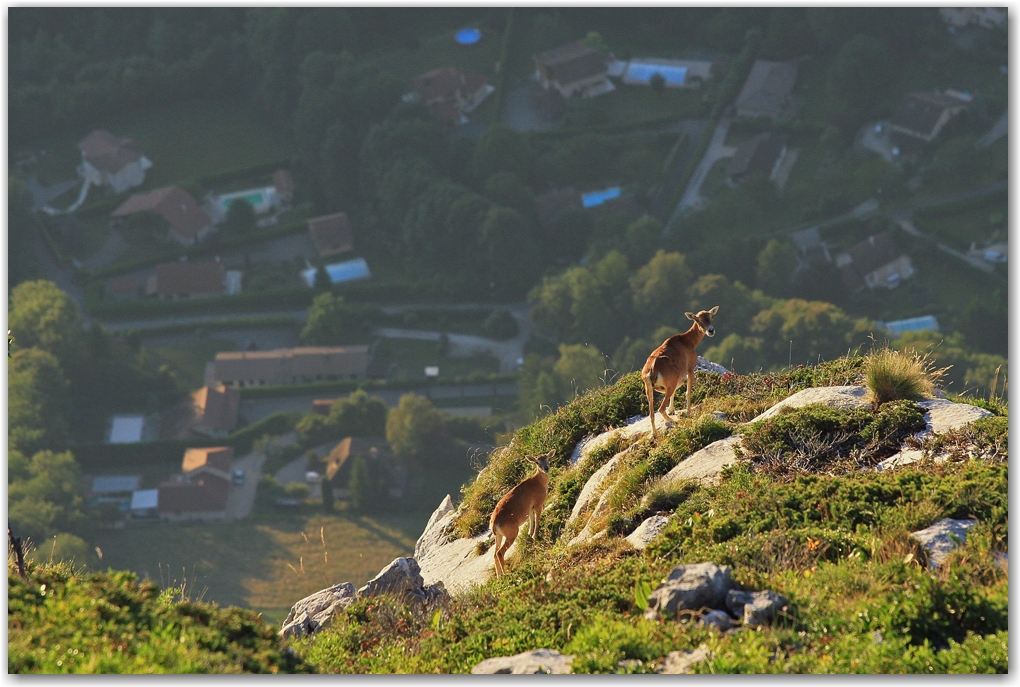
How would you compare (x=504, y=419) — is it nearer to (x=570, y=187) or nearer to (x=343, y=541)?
(x=343, y=541)

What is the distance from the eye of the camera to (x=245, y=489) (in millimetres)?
56938

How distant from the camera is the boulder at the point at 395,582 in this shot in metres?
12.6

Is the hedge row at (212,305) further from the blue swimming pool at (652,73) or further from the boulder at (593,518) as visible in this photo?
the boulder at (593,518)

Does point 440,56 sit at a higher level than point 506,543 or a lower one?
higher

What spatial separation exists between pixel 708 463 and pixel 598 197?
61.3 meters

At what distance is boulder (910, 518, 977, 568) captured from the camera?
33.5 ft

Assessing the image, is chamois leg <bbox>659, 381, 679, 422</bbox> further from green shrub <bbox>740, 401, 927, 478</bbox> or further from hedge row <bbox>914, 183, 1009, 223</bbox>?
hedge row <bbox>914, 183, 1009, 223</bbox>

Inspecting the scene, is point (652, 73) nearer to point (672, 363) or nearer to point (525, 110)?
point (525, 110)

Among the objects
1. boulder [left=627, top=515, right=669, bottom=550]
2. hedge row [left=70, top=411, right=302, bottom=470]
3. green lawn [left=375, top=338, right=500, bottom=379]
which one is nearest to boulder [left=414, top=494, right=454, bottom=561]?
boulder [left=627, top=515, right=669, bottom=550]

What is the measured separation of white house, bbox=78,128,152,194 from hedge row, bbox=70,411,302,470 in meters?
26.0

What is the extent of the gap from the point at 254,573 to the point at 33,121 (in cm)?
5102

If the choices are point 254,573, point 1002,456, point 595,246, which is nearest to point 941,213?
point 595,246

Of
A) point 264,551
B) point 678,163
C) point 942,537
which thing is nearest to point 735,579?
point 942,537

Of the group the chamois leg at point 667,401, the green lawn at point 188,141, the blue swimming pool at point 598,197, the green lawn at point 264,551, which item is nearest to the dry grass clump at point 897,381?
the chamois leg at point 667,401
